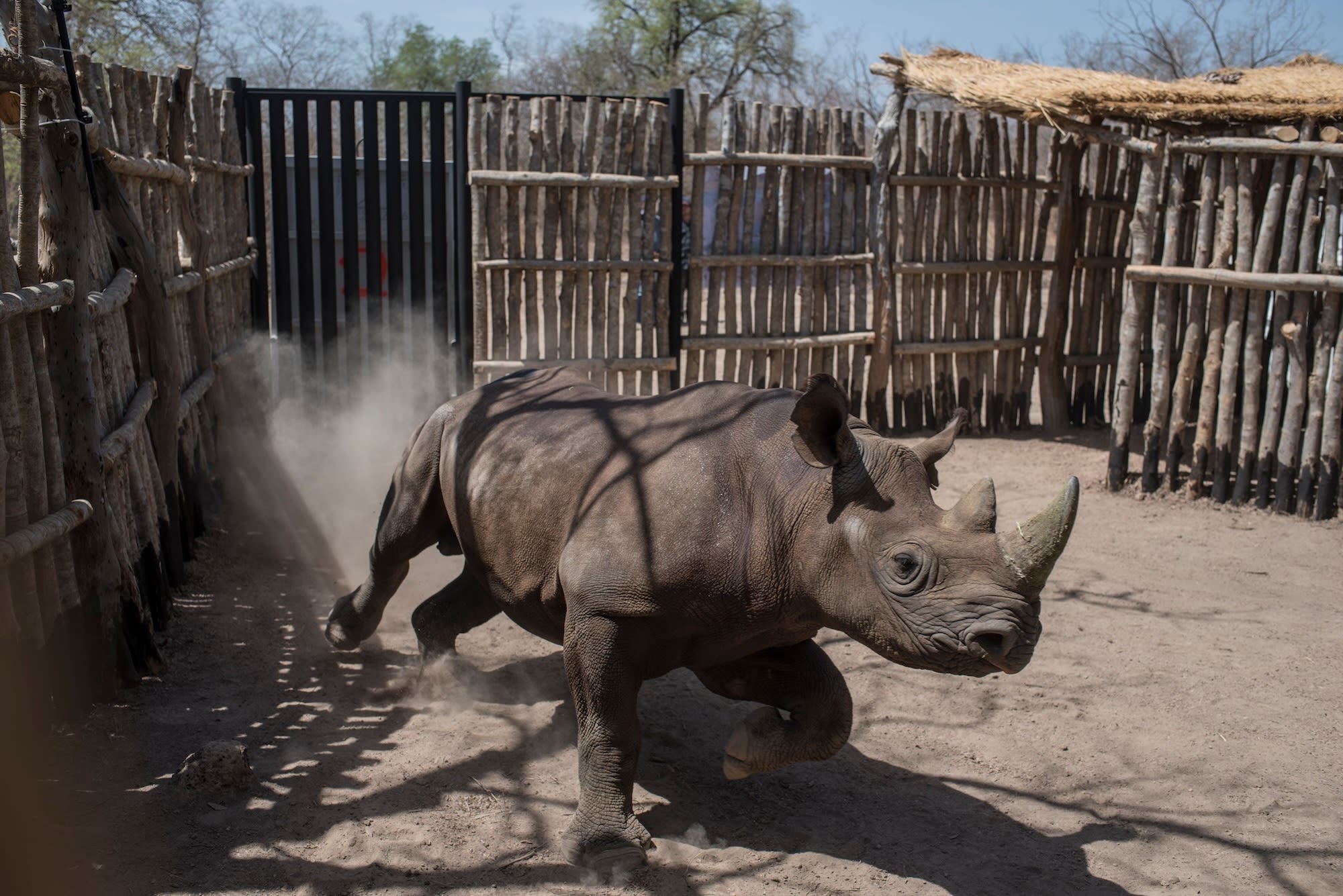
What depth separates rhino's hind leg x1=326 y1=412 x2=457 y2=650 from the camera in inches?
193

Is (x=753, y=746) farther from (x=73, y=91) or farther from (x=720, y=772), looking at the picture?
(x=73, y=91)

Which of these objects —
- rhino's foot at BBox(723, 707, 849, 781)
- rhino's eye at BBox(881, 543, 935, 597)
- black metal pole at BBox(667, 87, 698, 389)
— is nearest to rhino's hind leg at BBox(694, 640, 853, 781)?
rhino's foot at BBox(723, 707, 849, 781)

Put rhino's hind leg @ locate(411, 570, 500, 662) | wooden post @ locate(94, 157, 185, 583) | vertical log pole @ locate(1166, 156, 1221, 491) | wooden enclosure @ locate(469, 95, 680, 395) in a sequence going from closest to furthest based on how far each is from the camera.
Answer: rhino's hind leg @ locate(411, 570, 500, 662)
wooden post @ locate(94, 157, 185, 583)
vertical log pole @ locate(1166, 156, 1221, 491)
wooden enclosure @ locate(469, 95, 680, 395)

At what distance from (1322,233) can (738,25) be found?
2494 cm

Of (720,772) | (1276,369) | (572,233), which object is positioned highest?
(572,233)

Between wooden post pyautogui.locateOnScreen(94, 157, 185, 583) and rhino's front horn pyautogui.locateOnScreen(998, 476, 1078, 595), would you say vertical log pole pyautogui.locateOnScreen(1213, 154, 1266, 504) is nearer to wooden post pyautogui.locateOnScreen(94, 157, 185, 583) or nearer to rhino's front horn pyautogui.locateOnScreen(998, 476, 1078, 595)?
rhino's front horn pyautogui.locateOnScreen(998, 476, 1078, 595)

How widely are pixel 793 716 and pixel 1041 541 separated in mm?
1358

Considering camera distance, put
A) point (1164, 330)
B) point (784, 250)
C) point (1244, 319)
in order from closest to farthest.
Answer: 1. point (1244, 319)
2. point (1164, 330)
3. point (784, 250)

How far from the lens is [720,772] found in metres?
4.60

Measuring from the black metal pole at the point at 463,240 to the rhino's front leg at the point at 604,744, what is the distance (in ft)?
20.2

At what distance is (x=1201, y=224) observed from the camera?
862 cm

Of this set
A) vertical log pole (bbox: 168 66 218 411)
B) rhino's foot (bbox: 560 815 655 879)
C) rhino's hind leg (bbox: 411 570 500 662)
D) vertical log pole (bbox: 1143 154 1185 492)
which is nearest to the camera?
rhino's foot (bbox: 560 815 655 879)

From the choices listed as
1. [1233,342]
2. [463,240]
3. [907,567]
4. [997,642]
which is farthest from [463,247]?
[997,642]

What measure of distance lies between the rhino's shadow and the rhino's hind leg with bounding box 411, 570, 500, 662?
3.26 ft
